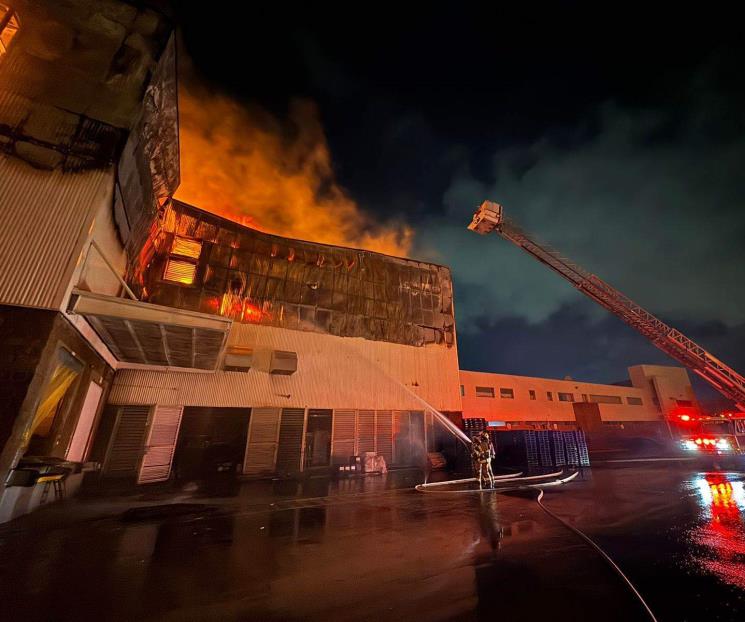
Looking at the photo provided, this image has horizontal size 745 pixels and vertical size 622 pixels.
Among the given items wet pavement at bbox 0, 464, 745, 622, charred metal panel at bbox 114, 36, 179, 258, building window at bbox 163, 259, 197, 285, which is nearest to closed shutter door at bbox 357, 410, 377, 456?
wet pavement at bbox 0, 464, 745, 622

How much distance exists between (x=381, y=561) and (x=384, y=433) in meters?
14.9

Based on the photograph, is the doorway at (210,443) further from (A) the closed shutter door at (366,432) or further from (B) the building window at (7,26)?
(B) the building window at (7,26)

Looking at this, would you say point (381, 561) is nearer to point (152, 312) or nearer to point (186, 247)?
point (152, 312)

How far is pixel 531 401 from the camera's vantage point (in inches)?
1303

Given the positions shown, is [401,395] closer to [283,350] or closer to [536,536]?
[283,350]

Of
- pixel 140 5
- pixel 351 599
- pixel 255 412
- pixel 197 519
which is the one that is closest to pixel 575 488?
pixel 351 599

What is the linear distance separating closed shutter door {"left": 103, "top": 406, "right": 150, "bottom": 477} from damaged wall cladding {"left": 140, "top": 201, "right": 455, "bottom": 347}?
5.21m

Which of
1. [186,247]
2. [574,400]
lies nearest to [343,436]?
[186,247]

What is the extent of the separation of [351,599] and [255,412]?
1420cm

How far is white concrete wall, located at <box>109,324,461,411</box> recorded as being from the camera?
49.9ft

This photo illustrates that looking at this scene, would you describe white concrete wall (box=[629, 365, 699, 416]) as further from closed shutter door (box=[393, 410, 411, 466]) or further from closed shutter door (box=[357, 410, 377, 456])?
closed shutter door (box=[357, 410, 377, 456])

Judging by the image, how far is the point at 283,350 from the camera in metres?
18.1

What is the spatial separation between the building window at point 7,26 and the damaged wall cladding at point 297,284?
7.94 metres

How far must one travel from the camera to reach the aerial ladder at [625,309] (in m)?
23.5
